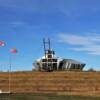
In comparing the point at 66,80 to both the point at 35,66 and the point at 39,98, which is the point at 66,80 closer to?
the point at 39,98

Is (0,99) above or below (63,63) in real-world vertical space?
below

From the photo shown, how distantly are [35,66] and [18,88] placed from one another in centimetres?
3944

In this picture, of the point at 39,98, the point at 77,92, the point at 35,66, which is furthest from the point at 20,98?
the point at 35,66

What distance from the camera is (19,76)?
4544 centimetres

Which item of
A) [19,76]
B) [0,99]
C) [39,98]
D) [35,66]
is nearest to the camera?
[0,99]

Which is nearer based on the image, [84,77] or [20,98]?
[20,98]

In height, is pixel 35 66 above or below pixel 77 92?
above

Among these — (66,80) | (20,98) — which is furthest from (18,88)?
(20,98)

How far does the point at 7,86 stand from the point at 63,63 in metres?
42.0

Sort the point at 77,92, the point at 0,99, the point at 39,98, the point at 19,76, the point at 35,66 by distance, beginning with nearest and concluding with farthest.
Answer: the point at 0,99
the point at 39,98
the point at 77,92
the point at 19,76
the point at 35,66

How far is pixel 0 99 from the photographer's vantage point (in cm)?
2978

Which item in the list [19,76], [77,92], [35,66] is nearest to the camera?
[77,92]

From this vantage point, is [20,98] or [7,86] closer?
[20,98]

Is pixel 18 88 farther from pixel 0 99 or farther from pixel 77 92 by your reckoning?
pixel 0 99
